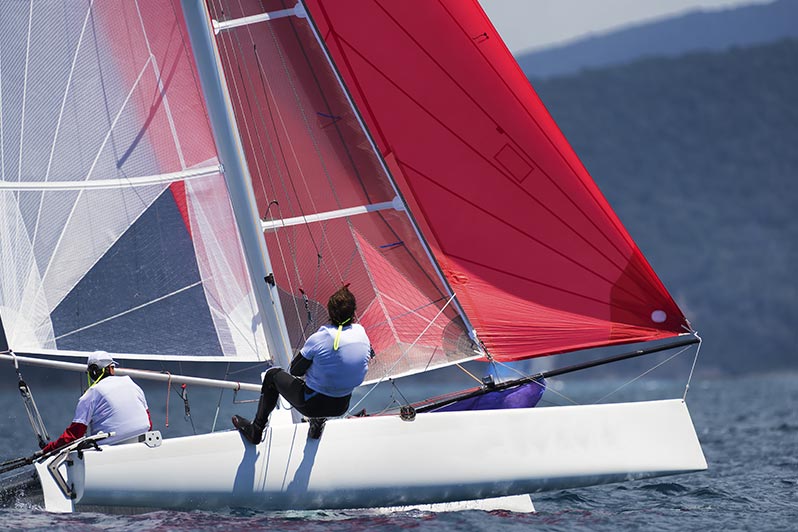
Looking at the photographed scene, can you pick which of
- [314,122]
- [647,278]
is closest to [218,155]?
[314,122]

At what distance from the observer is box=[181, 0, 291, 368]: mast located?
6691 mm

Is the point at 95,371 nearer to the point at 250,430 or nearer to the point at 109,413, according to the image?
the point at 109,413

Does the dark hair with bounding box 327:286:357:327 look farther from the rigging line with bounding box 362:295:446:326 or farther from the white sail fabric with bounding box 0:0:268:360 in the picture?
the white sail fabric with bounding box 0:0:268:360

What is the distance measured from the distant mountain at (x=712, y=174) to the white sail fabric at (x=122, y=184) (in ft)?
282

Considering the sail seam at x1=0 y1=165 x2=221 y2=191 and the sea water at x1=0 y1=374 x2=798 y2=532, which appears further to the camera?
the sail seam at x1=0 y1=165 x2=221 y2=191

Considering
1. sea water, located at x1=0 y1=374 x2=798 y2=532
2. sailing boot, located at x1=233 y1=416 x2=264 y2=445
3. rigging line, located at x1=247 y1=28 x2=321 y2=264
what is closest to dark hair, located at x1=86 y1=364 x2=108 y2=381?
sea water, located at x1=0 y1=374 x2=798 y2=532

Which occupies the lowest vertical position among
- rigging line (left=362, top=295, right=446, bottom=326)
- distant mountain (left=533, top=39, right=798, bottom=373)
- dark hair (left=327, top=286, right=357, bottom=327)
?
dark hair (left=327, top=286, right=357, bottom=327)

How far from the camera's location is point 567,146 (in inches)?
272

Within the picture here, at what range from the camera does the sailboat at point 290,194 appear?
679 cm

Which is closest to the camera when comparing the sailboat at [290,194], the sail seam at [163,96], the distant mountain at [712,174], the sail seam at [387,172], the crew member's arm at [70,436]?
the crew member's arm at [70,436]

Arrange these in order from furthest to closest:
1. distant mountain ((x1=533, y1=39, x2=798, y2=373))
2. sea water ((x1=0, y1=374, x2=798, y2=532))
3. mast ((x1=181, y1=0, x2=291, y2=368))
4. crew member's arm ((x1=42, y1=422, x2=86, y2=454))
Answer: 1. distant mountain ((x1=533, y1=39, x2=798, y2=373))
2. mast ((x1=181, y1=0, x2=291, y2=368))
3. crew member's arm ((x1=42, y1=422, x2=86, y2=454))
4. sea water ((x1=0, y1=374, x2=798, y2=532))

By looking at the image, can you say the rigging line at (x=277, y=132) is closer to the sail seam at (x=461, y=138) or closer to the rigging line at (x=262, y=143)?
the rigging line at (x=262, y=143)

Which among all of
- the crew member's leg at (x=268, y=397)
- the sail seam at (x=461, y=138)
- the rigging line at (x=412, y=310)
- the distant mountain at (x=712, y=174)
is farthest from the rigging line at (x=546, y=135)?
the distant mountain at (x=712, y=174)

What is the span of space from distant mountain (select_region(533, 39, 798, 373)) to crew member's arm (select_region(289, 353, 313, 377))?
86.6 metres
